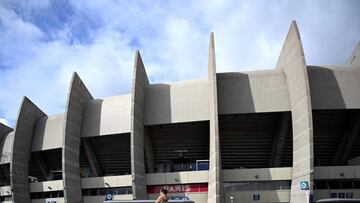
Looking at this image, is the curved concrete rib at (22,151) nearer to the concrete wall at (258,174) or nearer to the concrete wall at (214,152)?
the concrete wall at (214,152)

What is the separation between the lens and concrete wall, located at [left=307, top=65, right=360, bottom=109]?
113 feet

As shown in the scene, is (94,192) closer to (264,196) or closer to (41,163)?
(41,163)

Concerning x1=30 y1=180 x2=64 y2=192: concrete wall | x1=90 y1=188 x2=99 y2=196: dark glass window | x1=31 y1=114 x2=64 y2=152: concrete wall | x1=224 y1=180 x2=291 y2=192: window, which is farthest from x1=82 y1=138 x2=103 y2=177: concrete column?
x1=224 y1=180 x2=291 y2=192: window

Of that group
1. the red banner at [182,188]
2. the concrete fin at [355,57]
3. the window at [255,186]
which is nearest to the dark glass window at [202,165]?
the red banner at [182,188]

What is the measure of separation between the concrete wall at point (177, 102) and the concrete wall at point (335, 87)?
10.7 m

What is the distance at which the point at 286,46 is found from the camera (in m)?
36.0

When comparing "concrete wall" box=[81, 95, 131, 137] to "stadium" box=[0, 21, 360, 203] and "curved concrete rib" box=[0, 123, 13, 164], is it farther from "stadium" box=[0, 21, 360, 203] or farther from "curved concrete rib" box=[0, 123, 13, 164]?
"curved concrete rib" box=[0, 123, 13, 164]

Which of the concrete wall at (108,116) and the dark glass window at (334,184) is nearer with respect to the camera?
the dark glass window at (334,184)

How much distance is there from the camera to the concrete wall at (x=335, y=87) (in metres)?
34.4

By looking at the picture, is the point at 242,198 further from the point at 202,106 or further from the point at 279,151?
the point at 202,106

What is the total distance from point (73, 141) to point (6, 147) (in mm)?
17986

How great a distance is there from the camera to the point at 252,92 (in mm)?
36531

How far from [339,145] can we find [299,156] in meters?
9.40

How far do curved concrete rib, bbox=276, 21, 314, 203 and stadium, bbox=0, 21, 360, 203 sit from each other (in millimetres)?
92
